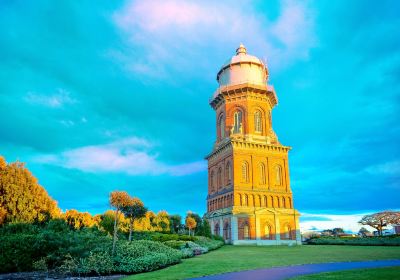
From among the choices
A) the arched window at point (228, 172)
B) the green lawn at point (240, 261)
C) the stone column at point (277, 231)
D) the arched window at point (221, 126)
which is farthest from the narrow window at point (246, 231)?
the green lawn at point (240, 261)

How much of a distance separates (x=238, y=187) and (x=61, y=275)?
37.3 meters

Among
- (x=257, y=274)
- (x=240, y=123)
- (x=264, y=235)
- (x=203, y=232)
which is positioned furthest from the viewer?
(x=240, y=123)

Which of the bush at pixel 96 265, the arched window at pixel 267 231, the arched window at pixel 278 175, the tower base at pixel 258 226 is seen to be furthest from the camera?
the arched window at pixel 278 175

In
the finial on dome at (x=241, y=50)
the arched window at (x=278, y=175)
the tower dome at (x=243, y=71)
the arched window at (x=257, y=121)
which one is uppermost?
the finial on dome at (x=241, y=50)

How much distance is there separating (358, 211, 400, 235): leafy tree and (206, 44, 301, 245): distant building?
15.5 m

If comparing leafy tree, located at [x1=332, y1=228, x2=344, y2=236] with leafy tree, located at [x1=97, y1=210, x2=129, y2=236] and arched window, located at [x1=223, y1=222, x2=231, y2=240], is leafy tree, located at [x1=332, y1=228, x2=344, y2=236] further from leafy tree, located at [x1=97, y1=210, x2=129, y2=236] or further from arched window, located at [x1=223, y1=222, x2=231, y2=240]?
leafy tree, located at [x1=97, y1=210, x2=129, y2=236]

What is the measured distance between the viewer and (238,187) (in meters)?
50.8

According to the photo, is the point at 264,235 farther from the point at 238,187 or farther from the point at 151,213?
the point at 151,213

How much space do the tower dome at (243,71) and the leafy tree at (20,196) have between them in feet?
131

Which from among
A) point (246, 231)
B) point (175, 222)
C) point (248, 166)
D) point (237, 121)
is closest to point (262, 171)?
point (248, 166)

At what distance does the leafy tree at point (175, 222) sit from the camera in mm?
59603

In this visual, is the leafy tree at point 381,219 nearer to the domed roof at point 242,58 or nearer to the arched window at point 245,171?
the arched window at point 245,171

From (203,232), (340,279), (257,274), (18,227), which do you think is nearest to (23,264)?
(18,227)

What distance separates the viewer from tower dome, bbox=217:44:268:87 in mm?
58344
